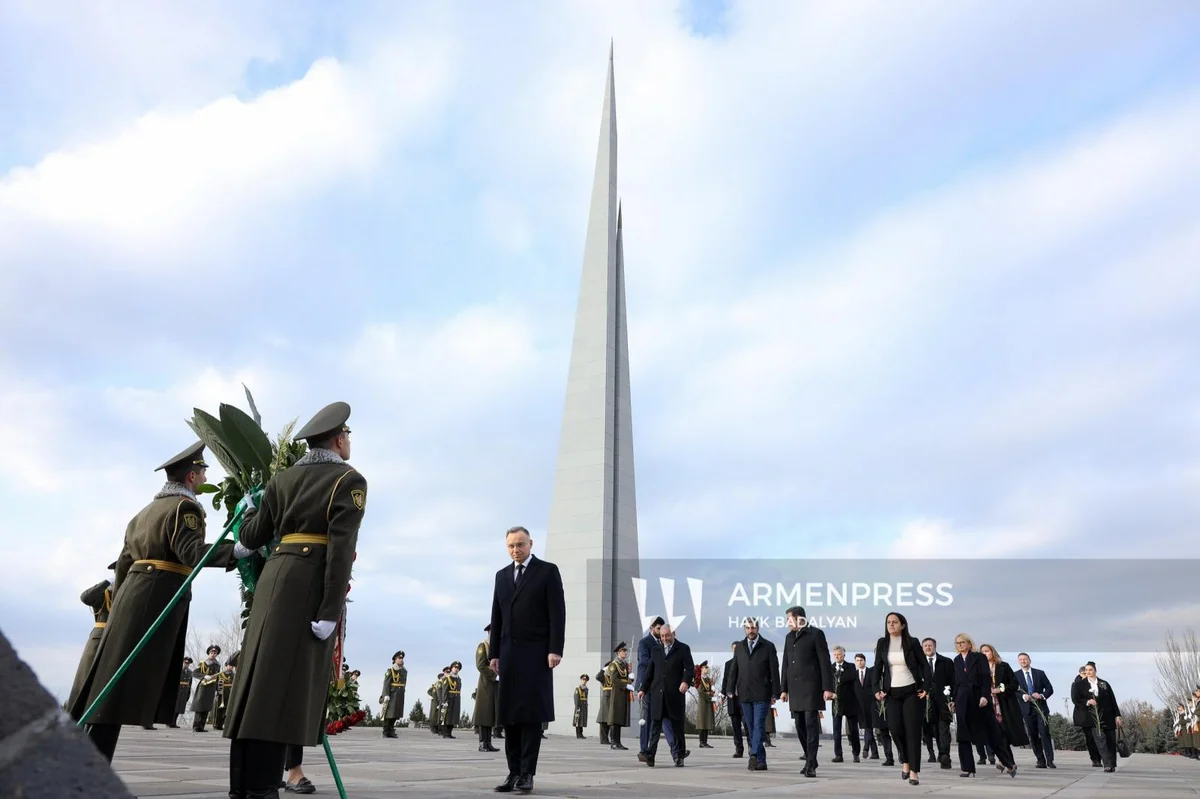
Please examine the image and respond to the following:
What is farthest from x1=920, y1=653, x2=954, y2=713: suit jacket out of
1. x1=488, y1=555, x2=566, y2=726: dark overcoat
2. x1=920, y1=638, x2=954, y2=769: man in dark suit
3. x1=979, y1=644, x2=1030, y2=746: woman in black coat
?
x1=488, y1=555, x2=566, y2=726: dark overcoat

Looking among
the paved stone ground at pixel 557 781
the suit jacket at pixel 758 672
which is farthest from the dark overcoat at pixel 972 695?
the suit jacket at pixel 758 672

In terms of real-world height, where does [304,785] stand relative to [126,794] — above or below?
below

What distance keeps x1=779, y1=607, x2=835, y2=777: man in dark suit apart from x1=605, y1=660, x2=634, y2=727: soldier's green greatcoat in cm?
880

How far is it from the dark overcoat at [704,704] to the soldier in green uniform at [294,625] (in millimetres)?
18509

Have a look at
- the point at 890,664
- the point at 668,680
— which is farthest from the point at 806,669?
the point at 668,680

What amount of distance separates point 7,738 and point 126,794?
0.50ft

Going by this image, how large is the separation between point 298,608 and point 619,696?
16.9 meters

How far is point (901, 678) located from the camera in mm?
10422

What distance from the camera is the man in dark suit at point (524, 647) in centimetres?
679

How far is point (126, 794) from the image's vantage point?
1.16m

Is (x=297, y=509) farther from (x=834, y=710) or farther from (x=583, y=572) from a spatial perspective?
(x=583, y=572)

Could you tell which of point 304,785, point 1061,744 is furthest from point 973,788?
point 1061,744

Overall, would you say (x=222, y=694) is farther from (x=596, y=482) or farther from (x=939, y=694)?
(x=939, y=694)

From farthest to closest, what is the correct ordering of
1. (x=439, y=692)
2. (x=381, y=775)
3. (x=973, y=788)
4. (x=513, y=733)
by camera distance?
1. (x=439, y=692)
2. (x=973, y=788)
3. (x=381, y=775)
4. (x=513, y=733)
